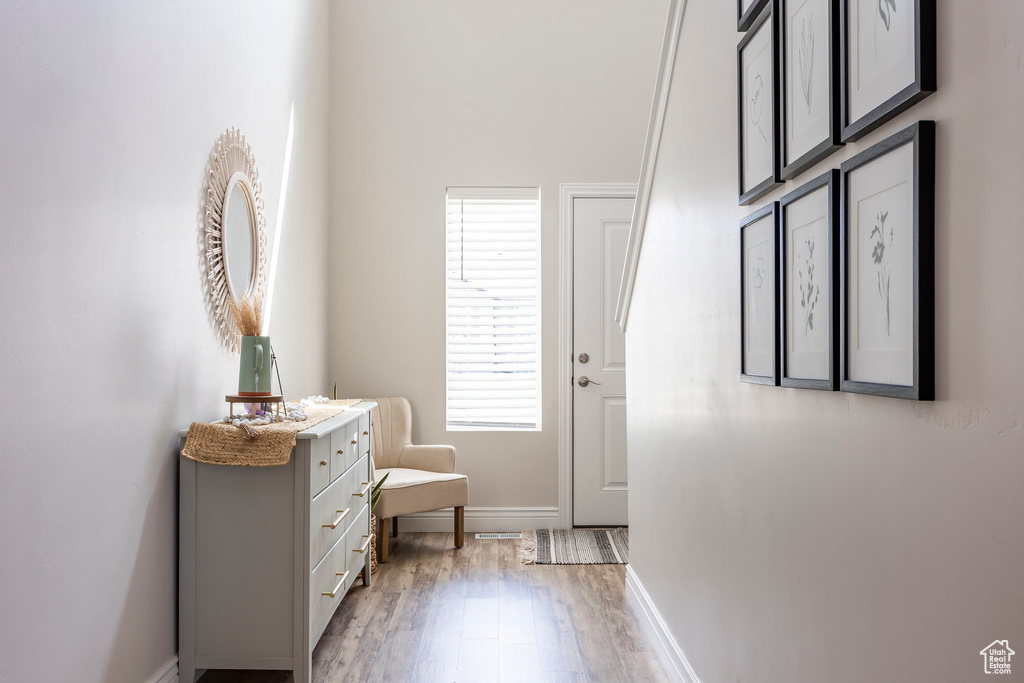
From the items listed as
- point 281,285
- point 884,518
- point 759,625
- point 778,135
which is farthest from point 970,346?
point 281,285

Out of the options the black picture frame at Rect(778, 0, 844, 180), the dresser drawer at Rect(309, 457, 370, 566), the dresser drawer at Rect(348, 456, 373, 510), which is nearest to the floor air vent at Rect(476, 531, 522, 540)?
the dresser drawer at Rect(348, 456, 373, 510)

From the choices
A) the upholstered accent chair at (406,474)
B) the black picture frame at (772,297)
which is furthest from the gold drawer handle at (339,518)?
the black picture frame at (772,297)

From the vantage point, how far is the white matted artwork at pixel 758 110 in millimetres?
1441

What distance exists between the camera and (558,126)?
426 centimetres

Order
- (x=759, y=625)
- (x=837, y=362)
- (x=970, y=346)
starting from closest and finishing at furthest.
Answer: (x=970, y=346)
(x=837, y=362)
(x=759, y=625)

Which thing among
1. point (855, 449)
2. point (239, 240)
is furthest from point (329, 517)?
point (855, 449)

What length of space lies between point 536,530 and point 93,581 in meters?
2.78

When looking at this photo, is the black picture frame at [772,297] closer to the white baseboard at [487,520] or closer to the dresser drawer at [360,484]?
the dresser drawer at [360,484]

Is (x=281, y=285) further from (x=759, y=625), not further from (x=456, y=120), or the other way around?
(x=759, y=625)

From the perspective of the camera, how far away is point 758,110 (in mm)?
1536

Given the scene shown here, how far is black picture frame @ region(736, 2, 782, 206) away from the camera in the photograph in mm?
1418

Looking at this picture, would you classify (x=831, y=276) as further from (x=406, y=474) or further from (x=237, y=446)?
(x=406, y=474)

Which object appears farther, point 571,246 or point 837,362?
point 571,246

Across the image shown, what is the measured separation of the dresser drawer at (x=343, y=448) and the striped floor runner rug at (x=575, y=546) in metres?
1.26
